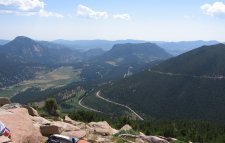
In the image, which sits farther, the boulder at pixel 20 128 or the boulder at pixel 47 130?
the boulder at pixel 47 130

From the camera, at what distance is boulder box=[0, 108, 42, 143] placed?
106 ft

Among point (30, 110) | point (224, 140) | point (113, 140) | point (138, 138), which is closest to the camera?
point (113, 140)

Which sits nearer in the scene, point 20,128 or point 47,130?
point 20,128

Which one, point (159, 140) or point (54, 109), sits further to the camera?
point (54, 109)

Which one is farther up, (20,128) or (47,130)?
(20,128)

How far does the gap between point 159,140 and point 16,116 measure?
2778 centimetres

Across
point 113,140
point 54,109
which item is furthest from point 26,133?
point 54,109

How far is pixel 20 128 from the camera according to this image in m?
34.0

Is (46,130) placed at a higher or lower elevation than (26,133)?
lower

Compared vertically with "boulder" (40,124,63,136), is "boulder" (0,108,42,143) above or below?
above

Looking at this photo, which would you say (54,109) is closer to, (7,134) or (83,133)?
(83,133)

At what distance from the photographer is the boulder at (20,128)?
3244 centimetres

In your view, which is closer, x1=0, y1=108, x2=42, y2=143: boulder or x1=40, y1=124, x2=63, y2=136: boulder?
x1=0, y1=108, x2=42, y2=143: boulder

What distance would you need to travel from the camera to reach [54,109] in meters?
103
